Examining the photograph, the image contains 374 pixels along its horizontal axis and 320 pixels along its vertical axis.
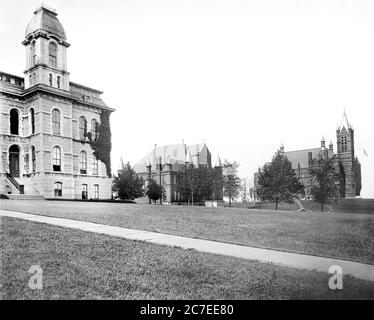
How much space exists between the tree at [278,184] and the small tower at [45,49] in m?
13.3

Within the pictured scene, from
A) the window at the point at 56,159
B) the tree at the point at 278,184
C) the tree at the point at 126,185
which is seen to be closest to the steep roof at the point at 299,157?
the tree at the point at 278,184

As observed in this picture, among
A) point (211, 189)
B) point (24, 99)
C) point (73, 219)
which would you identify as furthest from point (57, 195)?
point (211, 189)

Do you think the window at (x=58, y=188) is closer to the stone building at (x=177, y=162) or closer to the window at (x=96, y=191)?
the window at (x=96, y=191)

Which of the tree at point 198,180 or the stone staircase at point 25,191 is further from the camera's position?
the tree at point 198,180

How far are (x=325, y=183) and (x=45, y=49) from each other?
23.5 m

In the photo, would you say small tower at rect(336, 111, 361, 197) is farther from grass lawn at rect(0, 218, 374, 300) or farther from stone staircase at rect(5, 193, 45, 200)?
stone staircase at rect(5, 193, 45, 200)

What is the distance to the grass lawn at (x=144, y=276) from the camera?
4.89 m

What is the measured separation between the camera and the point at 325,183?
1075 inches

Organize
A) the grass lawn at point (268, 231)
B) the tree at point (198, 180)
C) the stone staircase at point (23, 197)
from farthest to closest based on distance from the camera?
the tree at point (198, 180) < the stone staircase at point (23, 197) < the grass lawn at point (268, 231)

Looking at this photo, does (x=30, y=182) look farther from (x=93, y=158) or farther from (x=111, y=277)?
(x=111, y=277)

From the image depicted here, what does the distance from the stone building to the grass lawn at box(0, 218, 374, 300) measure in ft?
46.2

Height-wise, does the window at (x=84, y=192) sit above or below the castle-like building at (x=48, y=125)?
below
